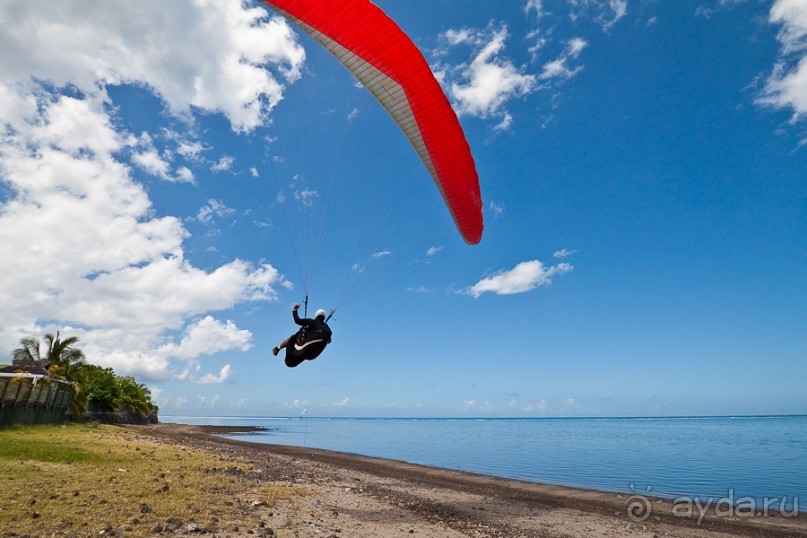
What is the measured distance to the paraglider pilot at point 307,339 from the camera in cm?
1044

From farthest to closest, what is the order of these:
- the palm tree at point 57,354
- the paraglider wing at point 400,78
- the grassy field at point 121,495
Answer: the palm tree at point 57,354 < the paraglider wing at point 400,78 < the grassy field at point 121,495

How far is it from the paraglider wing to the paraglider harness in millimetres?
4639

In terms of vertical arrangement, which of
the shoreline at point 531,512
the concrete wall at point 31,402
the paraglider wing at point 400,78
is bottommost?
the shoreline at point 531,512

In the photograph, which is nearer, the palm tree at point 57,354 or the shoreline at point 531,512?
the shoreline at point 531,512

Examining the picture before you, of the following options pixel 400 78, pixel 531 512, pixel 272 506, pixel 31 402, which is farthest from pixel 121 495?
pixel 31 402

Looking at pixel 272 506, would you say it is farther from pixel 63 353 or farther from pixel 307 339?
pixel 63 353

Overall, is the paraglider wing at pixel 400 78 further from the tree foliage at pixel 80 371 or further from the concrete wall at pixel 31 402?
the tree foliage at pixel 80 371

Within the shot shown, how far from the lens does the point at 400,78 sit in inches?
387

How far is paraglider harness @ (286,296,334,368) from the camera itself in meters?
10.4

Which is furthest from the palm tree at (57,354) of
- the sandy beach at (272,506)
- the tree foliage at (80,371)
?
the sandy beach at (272,506)

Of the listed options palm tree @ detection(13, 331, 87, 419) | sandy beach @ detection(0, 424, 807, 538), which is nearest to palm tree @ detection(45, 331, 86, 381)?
palm tree @ detection(13, 331, 87, 419)

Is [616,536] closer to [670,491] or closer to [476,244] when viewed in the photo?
[476,244]

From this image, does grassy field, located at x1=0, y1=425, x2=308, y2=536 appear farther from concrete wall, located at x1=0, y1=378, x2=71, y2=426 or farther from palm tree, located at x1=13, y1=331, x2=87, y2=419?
palm tree, located at x1=13, y1=331, x2=87, y2=419

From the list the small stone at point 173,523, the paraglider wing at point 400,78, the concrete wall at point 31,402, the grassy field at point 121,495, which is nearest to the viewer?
the grassy field at point 121,495
